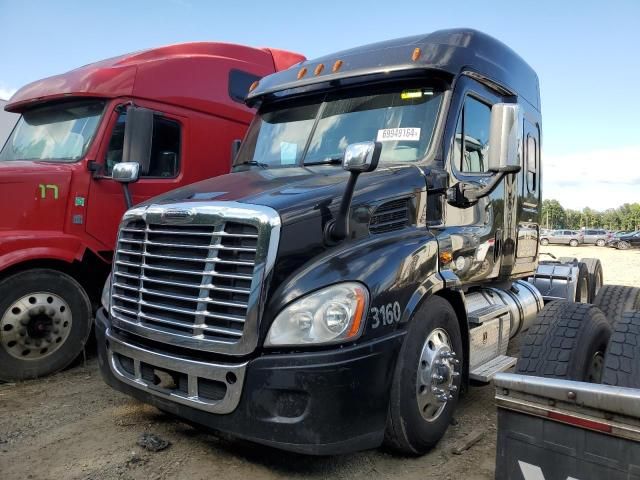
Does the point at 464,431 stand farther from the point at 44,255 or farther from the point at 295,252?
the point at 44,255

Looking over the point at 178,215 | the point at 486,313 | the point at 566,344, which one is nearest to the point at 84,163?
the point at 178,215

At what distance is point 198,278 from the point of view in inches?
114

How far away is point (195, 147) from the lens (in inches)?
238

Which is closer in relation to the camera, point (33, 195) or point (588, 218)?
point (33, 195)

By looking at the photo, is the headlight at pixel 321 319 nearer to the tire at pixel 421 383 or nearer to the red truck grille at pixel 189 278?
the red truck grille at pixel 189 278

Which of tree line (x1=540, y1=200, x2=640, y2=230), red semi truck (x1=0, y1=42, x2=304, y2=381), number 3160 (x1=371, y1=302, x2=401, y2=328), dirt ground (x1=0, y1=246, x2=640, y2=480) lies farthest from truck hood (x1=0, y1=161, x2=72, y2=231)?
tree line (x1=540, y1=200, x2=640, y2=230)

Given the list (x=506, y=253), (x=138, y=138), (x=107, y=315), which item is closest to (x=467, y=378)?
(x=506, y=253)

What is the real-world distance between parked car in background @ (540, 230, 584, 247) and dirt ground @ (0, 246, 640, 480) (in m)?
45.2

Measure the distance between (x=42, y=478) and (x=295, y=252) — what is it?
1981 mm

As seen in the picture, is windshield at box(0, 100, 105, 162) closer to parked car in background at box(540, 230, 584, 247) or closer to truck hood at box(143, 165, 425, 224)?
truck hood at box(143, 165, 425, 224)

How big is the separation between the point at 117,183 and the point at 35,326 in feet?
5.24

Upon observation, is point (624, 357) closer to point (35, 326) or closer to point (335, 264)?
point (335, 264)

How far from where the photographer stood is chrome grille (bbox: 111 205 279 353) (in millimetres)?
2723

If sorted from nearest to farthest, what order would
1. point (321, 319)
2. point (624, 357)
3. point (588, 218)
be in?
point (624, 357)
point (321, 319)
point (588, 218)
